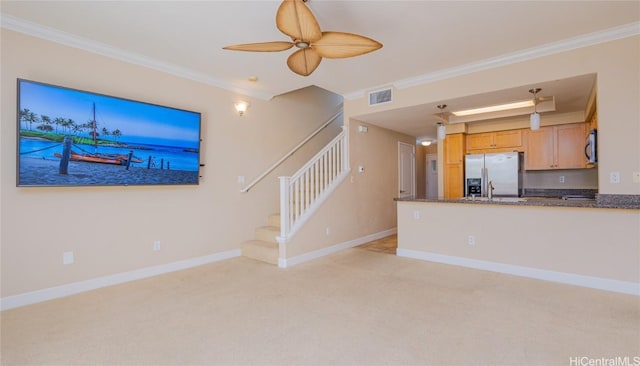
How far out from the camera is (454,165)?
6.09 metres

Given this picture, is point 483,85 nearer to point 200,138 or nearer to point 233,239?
point 200,138

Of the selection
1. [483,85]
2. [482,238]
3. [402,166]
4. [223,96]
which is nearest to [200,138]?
[223,96]

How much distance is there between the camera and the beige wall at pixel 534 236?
3188 millimetres

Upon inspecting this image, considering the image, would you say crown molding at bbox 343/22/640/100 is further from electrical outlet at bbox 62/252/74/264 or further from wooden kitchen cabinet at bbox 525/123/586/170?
electrical outlet at bbox 62/252/74/264

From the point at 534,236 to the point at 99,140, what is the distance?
16.6ft

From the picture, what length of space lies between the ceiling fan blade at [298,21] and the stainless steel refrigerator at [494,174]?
4627mm

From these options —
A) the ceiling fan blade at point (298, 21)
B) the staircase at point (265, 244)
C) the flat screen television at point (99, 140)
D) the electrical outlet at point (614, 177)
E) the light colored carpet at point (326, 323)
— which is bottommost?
the light colored carpet at point (326, 323)

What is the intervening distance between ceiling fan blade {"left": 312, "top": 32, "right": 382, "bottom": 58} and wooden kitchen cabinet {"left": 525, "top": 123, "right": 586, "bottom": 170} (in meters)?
4.47

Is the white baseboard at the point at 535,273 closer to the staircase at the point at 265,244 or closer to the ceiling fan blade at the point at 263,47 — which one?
the staircase at the point at 265,244

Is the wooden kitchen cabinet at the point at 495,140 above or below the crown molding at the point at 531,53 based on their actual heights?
below

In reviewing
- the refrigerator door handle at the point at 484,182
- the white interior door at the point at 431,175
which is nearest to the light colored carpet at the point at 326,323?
the refrigerator door handle at the point at 484,182

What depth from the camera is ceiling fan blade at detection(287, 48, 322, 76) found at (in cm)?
266

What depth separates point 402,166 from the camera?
23.0 ft

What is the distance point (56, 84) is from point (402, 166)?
6046 millimetres
